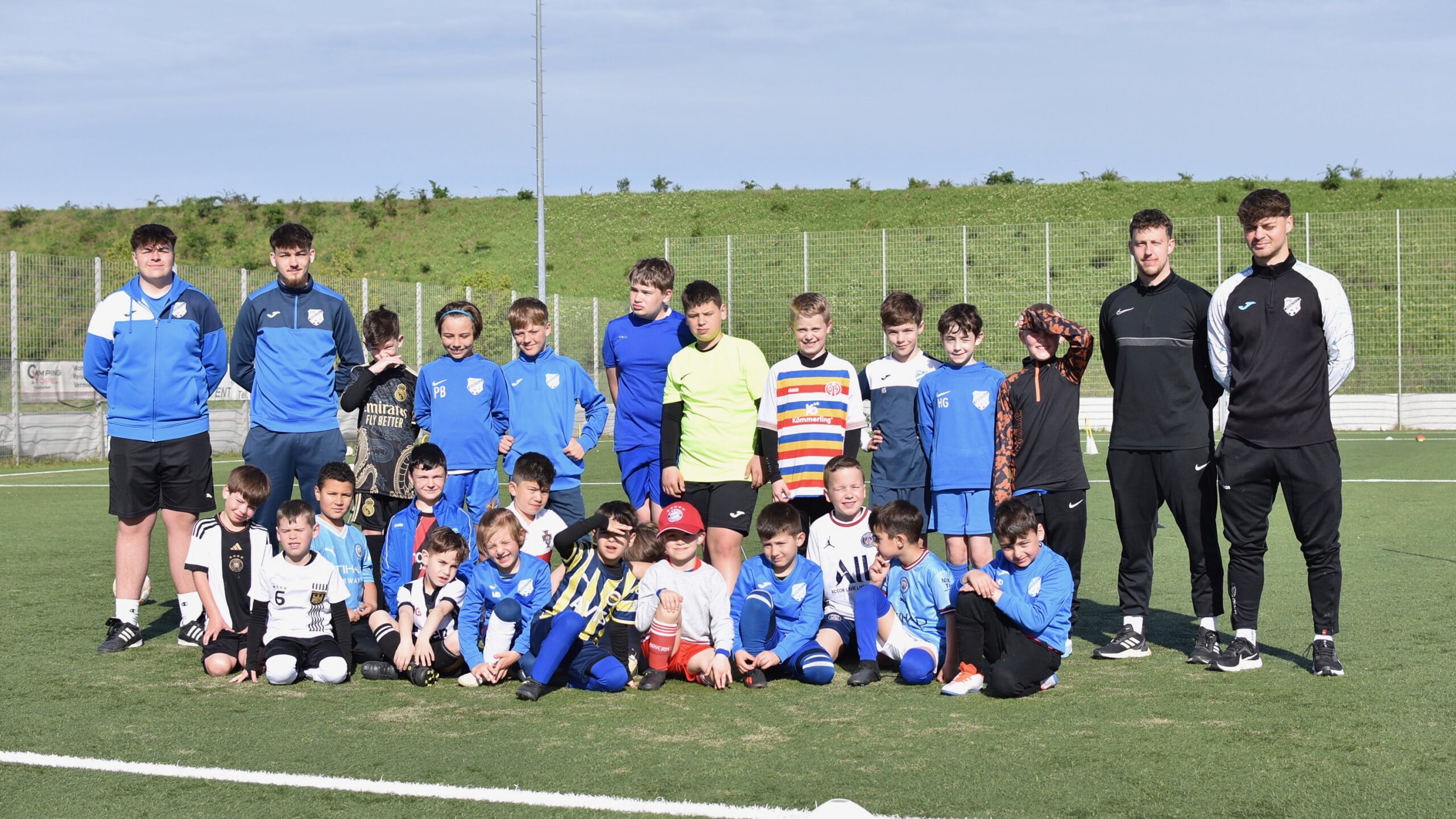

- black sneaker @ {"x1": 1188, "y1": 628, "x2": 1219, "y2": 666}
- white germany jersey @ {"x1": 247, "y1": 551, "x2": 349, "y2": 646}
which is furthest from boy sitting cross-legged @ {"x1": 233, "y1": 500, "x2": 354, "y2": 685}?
black sneaker @ {"x1": 1188, "y1": 628, "x2": 1219, "y2": 666}

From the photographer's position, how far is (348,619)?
5.24 m

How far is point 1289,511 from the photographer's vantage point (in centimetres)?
501

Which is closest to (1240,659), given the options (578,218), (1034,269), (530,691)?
(530,691)

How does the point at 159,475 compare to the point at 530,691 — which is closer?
the point at 530,691

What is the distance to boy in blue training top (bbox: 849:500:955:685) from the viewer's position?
507 cm

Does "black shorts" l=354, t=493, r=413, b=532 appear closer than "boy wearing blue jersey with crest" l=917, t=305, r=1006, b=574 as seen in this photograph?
No

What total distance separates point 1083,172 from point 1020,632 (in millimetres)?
45626

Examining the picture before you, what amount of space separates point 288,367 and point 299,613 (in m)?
1.31

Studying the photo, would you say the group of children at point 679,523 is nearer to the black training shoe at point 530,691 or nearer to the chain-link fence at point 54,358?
the black training shoe at point 530,691

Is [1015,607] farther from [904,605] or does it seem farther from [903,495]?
[903,495]

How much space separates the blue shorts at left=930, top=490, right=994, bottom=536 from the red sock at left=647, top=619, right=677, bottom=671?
4.46 ft

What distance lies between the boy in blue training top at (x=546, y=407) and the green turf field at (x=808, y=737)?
1.40 metres

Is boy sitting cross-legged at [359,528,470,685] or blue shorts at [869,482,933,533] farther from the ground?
blue shorts at [869,482,933,533]

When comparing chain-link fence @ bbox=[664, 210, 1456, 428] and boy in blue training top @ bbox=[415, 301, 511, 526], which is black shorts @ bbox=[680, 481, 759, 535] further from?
chain-link fence @ bbox=[664, 210, 1456, 428]
